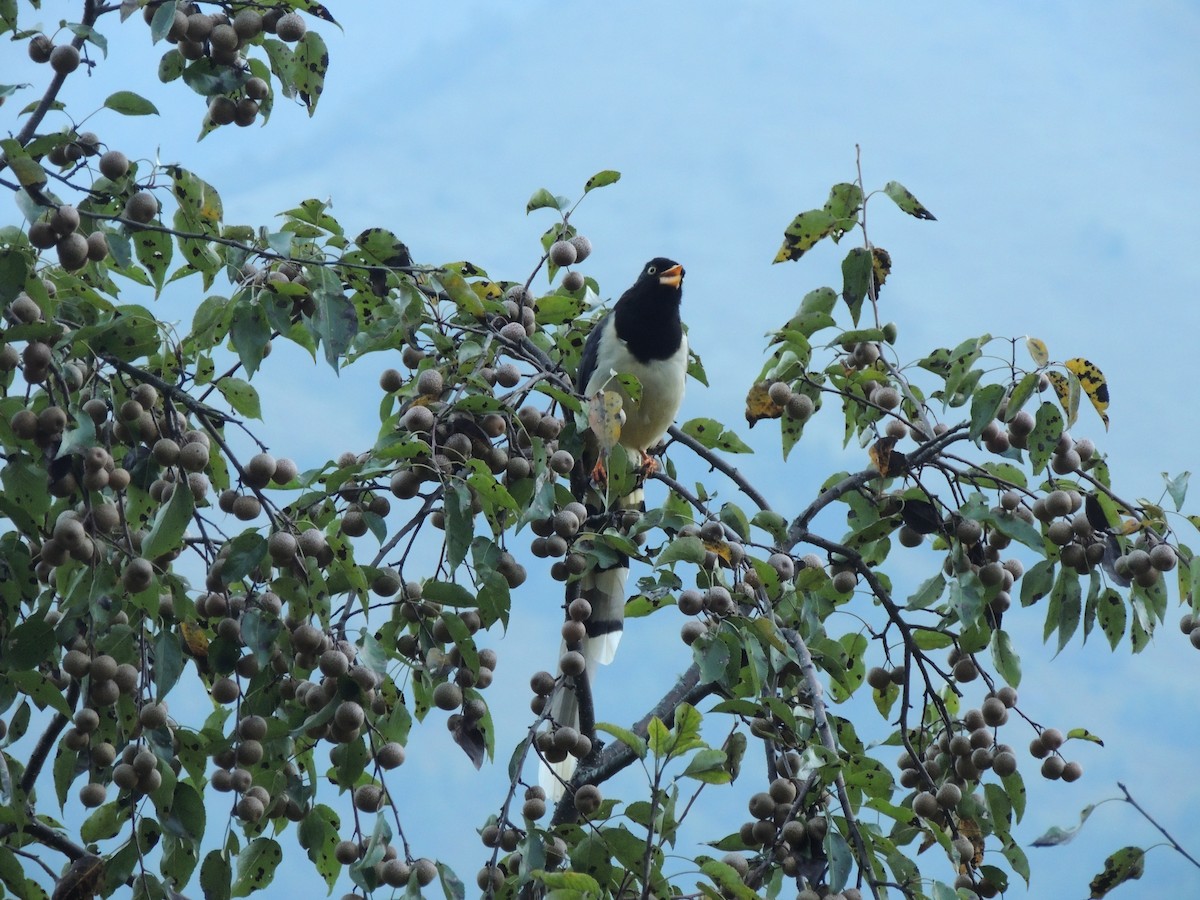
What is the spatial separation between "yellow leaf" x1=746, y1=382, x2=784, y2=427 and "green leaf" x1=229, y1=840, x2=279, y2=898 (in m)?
1.06

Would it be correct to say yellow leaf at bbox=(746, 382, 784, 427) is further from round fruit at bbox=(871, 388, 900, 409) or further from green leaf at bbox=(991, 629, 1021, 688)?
green leaf at bbox=(991, 629, 1021, 688)

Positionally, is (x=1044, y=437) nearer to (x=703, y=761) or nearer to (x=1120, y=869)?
(x=1120, y=869)

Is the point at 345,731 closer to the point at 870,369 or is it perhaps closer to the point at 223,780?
the point at 223,780

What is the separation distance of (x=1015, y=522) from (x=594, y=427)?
707 mm

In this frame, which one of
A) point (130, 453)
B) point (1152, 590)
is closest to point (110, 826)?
point (130, 453)

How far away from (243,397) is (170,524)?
303 millimetres

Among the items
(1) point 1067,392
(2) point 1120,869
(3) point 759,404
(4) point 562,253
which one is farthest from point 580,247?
(2) point 1120,869

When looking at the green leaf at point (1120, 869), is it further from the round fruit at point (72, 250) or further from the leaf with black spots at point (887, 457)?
the round fruit at point (72, 250)

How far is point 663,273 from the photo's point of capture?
3527 mm

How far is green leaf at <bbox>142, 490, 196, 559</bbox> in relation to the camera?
5.49 feet

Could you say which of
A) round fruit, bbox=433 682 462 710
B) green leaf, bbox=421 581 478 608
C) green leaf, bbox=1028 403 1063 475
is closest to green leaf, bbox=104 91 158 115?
green leaf, bbox=421 581 478 608

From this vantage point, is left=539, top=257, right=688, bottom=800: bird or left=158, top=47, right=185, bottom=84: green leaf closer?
left=158, top=47, right=185, bottom=84: green leaf

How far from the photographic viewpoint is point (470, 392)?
80.9 inches

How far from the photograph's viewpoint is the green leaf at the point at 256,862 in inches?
77.9
